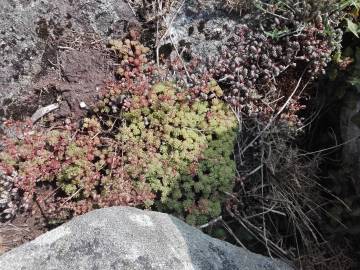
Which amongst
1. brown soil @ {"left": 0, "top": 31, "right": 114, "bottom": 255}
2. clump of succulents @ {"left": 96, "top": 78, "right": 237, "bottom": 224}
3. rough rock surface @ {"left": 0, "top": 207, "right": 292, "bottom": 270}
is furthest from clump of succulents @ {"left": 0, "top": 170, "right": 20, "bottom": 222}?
rough rock surface @ {"left": 0, "top": 207, "right": 292, "bottom": 270}

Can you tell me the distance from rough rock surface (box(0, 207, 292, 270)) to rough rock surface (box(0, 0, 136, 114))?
1.95m

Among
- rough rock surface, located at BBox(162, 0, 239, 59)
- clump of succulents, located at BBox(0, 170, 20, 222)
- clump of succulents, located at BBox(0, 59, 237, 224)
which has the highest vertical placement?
rough rock surface, located at BBox(162, 0, 239, 59)

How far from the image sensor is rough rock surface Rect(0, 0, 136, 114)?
14.8 ft

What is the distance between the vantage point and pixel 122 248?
3.00 m

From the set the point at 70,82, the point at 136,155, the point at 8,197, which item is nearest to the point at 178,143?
Answer: the point at 136,155

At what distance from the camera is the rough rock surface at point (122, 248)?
2969 millimetres

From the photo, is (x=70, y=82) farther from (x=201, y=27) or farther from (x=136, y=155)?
(x=201, y=27)

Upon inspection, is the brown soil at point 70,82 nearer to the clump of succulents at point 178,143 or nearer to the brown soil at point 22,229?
the clump of succulents at point 178,143

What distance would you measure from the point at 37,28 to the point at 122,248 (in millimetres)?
2641

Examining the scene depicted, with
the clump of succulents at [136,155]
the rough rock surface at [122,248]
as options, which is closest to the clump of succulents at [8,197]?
the clump of succulents at [136,155]

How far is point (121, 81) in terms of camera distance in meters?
4.67

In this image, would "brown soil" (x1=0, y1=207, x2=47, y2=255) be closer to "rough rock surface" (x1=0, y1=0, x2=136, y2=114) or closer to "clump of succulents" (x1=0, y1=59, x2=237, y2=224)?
"clump of succulents" (x1=0, y1=59, x2=237, y2=224)

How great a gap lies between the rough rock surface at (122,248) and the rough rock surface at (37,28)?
1.95m

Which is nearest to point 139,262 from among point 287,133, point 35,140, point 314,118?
point 35,140
